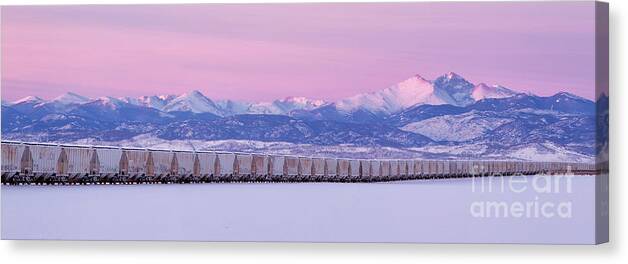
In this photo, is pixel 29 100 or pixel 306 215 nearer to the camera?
pixel 306 215

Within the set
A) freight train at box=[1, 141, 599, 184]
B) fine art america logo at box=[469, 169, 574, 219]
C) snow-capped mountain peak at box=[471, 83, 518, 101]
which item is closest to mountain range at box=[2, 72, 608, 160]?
snow-capped mountain peak at box=[471, 83, 518, 101]

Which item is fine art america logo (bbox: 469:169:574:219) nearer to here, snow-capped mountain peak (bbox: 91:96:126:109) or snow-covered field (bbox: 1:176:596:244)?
snow-covered field (bbox: 1:176:596:244)

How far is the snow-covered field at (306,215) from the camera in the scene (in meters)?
28.2

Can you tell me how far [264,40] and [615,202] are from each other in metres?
5.44

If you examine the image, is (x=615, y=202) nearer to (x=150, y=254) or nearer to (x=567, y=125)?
(x=567, y=125)

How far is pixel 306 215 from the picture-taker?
28.8 metres

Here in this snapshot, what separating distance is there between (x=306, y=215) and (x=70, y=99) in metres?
3.82

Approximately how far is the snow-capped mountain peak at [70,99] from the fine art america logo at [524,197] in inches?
225

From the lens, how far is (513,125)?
28.8 m

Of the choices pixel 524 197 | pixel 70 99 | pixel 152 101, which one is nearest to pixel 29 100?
pixel 70 99

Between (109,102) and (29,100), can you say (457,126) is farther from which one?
(29,100)

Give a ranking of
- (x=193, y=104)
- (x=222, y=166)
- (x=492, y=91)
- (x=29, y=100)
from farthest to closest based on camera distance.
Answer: (x=222, y=166), (x=193, y=104), (x=29, y=100), (x=492, y=91)

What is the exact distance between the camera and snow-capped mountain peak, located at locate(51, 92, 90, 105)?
29.3 meters

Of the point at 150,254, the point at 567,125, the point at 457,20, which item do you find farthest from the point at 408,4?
the point at 150,254
